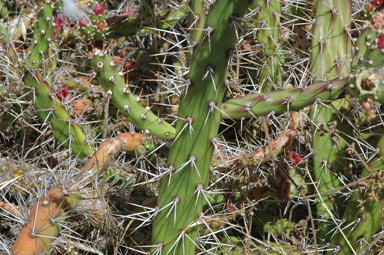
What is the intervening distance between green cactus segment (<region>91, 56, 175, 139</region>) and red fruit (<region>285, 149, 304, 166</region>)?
0.51 m

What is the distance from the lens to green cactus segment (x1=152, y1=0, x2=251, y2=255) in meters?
1.46

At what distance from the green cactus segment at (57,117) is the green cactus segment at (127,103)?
0.88ft

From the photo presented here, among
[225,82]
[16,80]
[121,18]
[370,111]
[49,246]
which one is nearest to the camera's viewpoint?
[225,82]

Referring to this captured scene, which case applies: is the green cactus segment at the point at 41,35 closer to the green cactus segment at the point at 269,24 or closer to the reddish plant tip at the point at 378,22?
the green cactus segment at the point at 269,24

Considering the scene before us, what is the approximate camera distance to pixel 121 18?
2.61m

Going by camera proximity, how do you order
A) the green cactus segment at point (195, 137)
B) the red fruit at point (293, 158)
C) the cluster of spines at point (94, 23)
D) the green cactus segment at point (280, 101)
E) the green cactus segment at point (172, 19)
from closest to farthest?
the green cactus segment at point (195, 137)
the green cactus segment at point (280, 101)
the red fruit at point (293, 158)
the cluster of spines at point (94, 23)
the green cactus segment at point (172, 19)

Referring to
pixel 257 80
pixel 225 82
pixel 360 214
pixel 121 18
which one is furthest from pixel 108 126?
pixel 360 214

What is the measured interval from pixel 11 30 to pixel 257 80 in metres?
1.20

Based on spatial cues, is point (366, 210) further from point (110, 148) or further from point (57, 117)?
point (57, 117)

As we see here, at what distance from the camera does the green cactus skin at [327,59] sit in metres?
2.02

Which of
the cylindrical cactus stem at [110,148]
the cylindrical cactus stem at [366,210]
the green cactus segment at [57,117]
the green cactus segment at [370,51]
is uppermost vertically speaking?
the green cactus segment at [370,51]

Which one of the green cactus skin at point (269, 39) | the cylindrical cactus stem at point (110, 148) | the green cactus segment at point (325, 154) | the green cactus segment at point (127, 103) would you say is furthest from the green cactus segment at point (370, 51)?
the cylindrical cactus stem at point (110, 148)

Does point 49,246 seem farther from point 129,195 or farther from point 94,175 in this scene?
point 129,195

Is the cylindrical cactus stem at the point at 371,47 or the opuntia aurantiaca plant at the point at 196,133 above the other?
the cylindrical cactus stem at the point at 371,47
